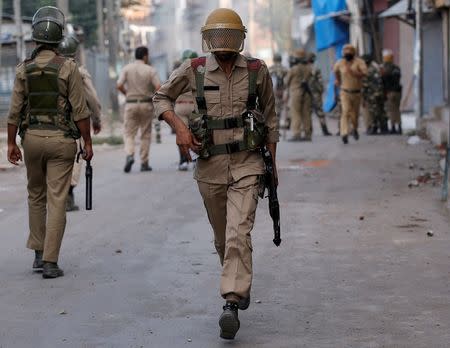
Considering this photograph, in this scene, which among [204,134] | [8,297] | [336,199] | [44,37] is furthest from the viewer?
[336,199]

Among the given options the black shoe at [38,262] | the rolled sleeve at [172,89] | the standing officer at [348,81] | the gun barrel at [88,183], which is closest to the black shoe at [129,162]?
the standing officer at [348,81]

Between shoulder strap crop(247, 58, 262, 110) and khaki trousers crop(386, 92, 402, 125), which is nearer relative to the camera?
shoulder strap crop(247, 58, 262, 110)

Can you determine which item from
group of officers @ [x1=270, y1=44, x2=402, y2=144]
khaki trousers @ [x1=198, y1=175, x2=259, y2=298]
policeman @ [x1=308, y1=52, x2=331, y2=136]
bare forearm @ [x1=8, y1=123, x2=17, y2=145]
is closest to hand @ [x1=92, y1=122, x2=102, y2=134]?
bare forearm @ [x1=8, y1=123, x2=17, y2=145]

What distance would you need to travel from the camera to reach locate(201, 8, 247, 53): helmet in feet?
22.8

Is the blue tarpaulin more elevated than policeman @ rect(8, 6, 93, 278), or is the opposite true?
the blue tarpaulin

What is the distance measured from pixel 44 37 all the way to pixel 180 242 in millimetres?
2586

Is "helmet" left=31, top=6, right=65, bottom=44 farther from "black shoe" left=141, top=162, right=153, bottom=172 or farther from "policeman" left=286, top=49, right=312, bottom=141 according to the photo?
"policeman" left=286, top=49, right=312, bottom=141

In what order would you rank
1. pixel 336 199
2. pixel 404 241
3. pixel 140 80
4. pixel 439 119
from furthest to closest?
pixel 439 119
pixel 140 80
pixel 336 199
pixel 404 241

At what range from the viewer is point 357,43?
3881cm

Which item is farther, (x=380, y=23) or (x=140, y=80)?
(x=380, y=23)

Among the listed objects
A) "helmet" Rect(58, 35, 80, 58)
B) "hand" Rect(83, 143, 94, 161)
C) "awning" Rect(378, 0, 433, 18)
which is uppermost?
"awning" Rect(378, 0, 433, 18)

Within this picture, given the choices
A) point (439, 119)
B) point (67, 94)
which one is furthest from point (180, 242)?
point (439, 119)

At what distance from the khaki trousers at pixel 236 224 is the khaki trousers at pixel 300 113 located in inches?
711

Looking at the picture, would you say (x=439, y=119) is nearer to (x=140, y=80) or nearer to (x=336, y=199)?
(x=140, y=80)
